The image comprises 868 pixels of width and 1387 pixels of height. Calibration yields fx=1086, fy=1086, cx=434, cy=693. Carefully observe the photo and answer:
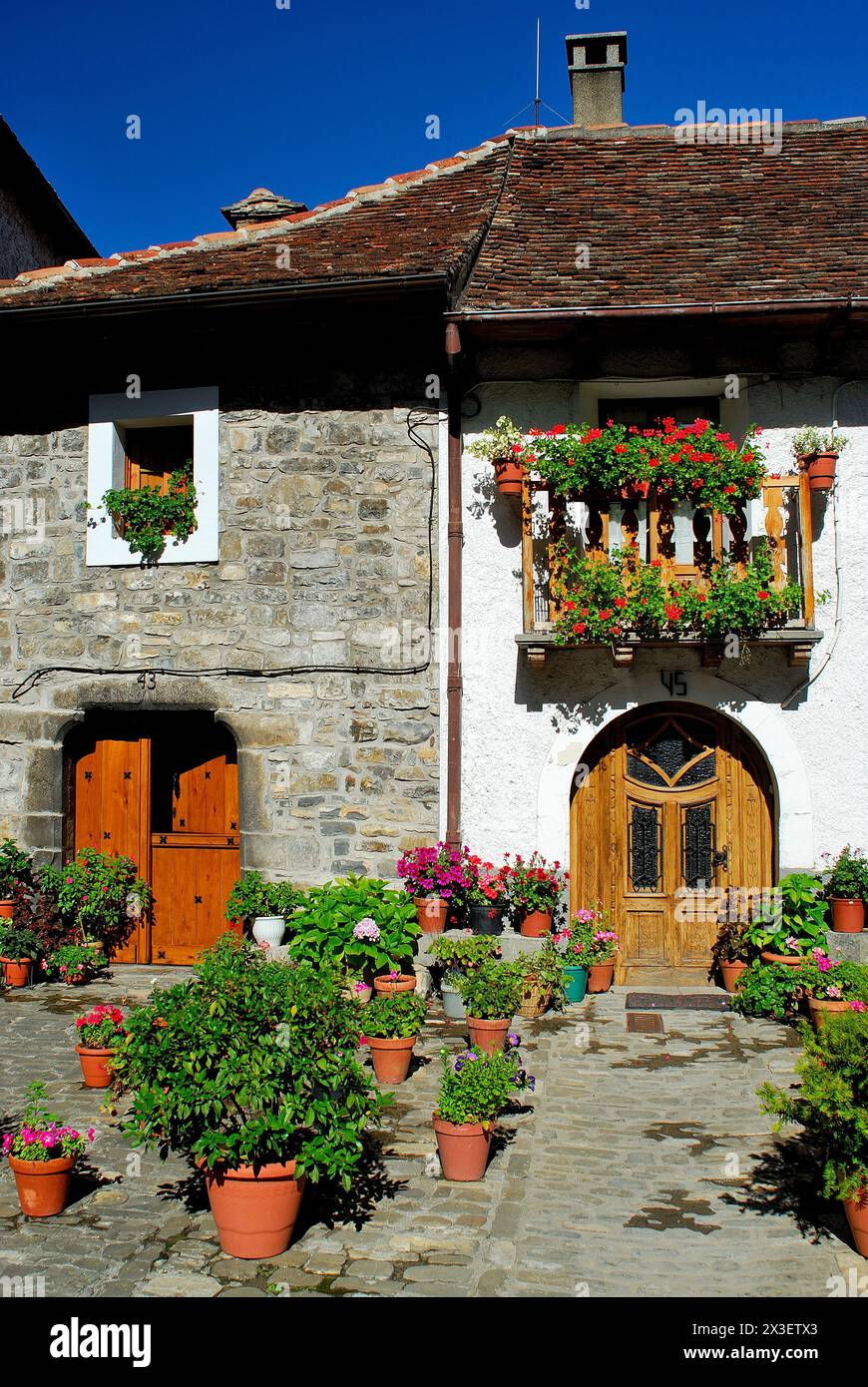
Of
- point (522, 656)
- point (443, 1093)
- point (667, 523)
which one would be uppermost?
point (667, 523)

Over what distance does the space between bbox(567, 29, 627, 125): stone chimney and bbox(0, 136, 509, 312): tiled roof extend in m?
1.09

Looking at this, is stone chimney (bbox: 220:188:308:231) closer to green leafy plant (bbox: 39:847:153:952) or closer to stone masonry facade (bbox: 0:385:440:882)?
stone masonry facade (bbox: 0:385:440:882)

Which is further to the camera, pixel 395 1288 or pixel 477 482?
pixel 477 482

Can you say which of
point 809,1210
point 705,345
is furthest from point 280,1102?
point 705,345

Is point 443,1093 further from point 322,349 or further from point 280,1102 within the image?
point 322,349

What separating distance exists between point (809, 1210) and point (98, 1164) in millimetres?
3173

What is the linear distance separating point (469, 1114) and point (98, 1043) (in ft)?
7.78

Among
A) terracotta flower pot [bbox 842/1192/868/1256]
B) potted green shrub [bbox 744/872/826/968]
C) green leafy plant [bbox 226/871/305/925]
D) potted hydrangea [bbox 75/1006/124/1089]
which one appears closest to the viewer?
terracotta flower pot [bbox 842/1192/868/1256]

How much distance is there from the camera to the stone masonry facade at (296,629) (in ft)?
27.8

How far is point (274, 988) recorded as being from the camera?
13.9 ft

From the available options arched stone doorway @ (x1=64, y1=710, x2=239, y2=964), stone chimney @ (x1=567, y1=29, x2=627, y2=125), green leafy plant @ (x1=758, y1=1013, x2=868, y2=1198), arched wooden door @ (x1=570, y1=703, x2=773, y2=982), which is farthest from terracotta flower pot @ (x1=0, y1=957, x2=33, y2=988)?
stone chimney @ (x1=567, y1=29, x2=627, y2=125)

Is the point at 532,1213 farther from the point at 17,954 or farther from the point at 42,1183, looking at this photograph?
the point at 17,954

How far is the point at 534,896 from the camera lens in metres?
8.05

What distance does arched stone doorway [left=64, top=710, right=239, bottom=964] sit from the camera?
9172 mm
